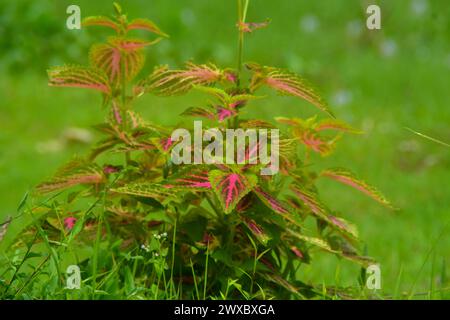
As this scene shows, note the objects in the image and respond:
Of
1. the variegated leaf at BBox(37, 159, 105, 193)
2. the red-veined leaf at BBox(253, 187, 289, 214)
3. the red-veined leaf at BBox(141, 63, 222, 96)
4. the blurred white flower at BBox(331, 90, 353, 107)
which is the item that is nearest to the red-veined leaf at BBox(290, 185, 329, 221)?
the red-veined leaf at BBox(253, 187, 289, 214)

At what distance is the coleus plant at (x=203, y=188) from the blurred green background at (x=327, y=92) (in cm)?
148

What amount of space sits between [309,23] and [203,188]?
622 centimetres

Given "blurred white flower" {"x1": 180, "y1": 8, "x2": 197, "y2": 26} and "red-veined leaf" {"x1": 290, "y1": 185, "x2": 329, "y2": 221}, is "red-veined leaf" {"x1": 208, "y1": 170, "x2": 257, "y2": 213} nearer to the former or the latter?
"red-veined leaf" {"x1": 290, "y1": 185, "x2": 329, "y2": 221}

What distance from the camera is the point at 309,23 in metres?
8.38

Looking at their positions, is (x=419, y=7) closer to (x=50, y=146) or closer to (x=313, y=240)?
(x=50, y=146)

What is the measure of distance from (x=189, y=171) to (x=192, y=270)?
277 mm

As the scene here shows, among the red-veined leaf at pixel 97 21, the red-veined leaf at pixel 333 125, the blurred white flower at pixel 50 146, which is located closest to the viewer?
the red-veined leaf at pixel 97 21

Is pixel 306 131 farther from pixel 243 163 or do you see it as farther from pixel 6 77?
pixel 6 77

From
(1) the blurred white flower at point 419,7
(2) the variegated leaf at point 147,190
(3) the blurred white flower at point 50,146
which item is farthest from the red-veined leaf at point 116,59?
(1) the blurred white flower at point 419,7

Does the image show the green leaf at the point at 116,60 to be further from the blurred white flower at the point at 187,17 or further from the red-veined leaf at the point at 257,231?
the blurred white flower at the point at 187,17

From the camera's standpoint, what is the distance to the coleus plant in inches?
95.0

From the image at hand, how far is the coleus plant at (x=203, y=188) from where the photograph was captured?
95.0 inches
